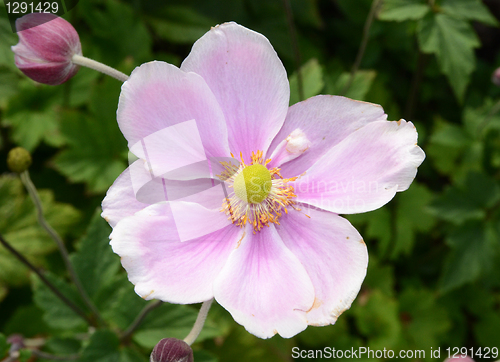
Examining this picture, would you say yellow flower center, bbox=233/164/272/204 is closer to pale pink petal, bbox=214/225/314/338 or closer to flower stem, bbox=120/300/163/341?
pale pink petal, bbox=214/225/314/338

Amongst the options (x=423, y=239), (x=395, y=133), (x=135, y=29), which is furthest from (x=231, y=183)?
(x=423, y=239)

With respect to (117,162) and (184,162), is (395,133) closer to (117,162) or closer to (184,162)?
(184,162)

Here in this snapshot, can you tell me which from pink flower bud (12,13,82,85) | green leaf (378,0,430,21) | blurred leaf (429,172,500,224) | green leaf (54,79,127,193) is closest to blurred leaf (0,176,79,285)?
green leaf (54,79,127,193)

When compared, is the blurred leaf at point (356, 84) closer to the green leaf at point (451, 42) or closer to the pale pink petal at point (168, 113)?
the green leaf at point (451, 42)

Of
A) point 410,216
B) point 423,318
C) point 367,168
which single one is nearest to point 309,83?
point 367,168

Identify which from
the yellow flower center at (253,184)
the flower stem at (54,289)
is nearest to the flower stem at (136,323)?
the flower stem at (54,289)
